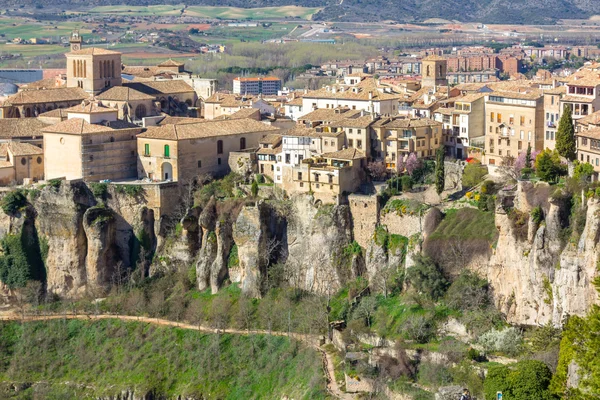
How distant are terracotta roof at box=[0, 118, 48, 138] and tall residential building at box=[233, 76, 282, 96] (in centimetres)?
3035

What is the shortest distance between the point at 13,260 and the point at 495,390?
24947 mm

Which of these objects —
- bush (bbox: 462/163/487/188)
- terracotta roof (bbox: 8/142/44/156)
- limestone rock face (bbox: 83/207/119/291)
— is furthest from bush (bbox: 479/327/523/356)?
terracotta roof (bbox: 8/142/44/156)

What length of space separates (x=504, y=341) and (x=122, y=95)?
26593mm

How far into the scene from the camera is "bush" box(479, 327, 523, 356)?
43656mm

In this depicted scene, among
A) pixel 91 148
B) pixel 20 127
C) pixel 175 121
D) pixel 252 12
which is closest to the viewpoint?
pixel 91 148

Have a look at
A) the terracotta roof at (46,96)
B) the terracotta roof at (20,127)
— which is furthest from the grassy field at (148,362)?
the terracotta roof at (46,96)

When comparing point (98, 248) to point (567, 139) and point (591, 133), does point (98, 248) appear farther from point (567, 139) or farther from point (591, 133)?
point (591, 133)

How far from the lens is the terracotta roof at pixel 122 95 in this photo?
63.5m

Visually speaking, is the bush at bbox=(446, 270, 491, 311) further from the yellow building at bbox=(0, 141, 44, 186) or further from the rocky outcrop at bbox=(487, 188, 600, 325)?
the yellow building at bbox=(0, 141, 44, 186)

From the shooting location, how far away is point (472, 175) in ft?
169

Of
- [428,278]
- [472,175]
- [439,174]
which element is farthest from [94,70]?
[428,278]

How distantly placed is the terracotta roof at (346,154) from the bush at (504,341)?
36.0 ft

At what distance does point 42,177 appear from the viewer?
194 feet

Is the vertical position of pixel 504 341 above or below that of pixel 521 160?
below
